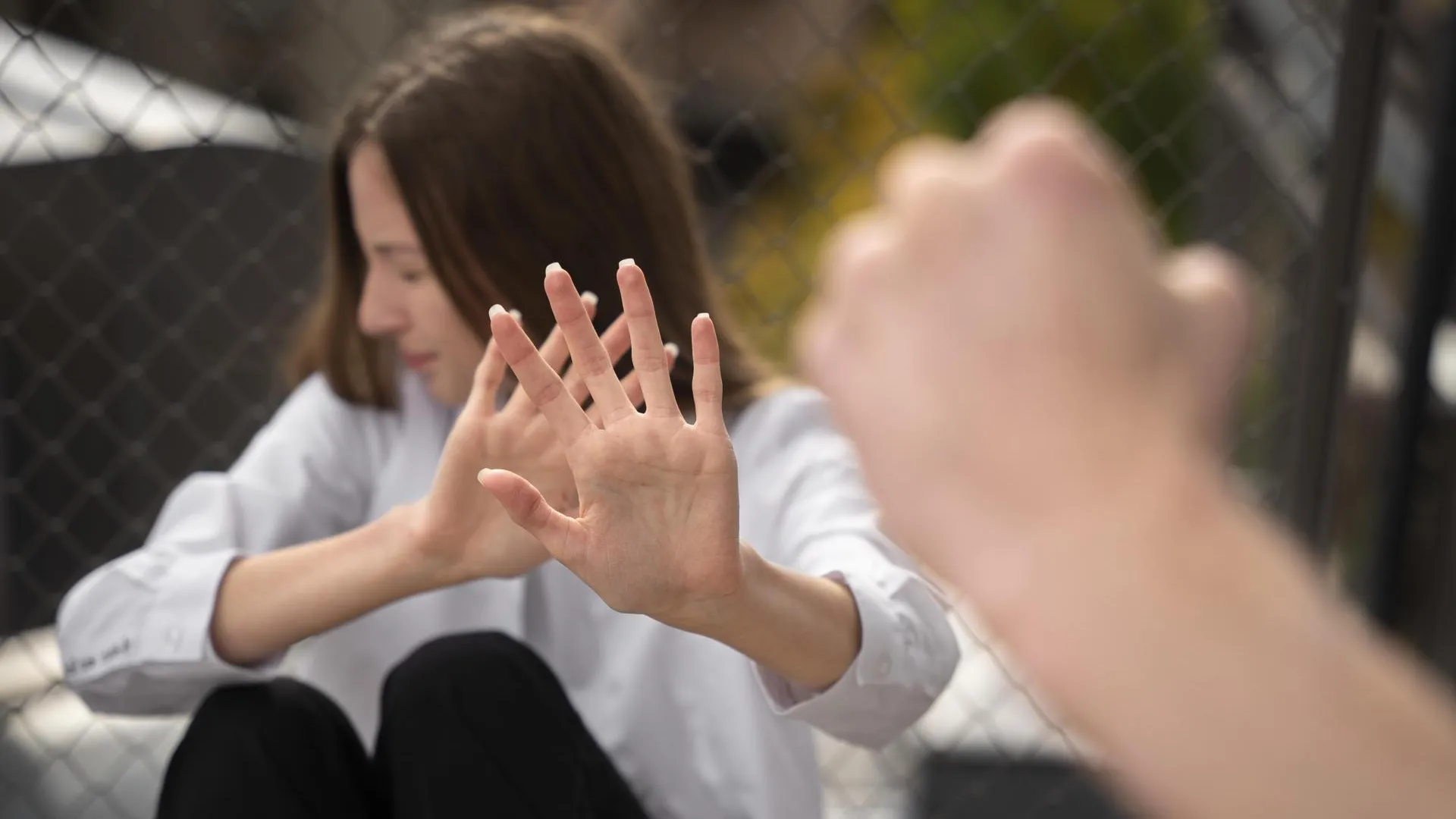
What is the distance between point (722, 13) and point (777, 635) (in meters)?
4.16

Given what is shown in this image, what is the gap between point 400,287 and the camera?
3.18 ft

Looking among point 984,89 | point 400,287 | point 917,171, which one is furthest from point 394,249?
point 984,89

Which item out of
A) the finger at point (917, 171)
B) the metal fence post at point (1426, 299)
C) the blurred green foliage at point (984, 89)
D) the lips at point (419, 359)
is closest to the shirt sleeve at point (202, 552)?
the lips at point (419, 359)

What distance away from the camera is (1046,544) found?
0.30 m

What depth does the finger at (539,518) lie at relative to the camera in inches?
25.8

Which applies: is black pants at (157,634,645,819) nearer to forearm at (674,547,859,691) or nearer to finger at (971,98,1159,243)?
forearm at (674,547,859,691)

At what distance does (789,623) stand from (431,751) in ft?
0.80

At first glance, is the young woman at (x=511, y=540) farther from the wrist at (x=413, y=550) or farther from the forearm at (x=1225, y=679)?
the forearm at (x=1225, y=679)

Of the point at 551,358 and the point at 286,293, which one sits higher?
the point at 551,358

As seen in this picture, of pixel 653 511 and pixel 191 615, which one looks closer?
pixel 653 511

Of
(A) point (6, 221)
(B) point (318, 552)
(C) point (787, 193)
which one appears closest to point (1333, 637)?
(B) point (318, 552)

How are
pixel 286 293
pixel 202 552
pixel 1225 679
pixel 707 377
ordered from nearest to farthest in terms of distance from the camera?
pixel 1225 679
pixel 707 377
pixel 202 552
pixel 286 293

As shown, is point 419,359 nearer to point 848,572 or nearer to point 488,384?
point 488,384

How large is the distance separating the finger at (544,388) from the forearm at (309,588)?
179 millimetres
